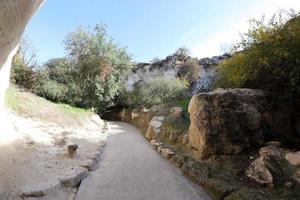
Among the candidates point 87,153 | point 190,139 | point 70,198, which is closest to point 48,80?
point 87,153

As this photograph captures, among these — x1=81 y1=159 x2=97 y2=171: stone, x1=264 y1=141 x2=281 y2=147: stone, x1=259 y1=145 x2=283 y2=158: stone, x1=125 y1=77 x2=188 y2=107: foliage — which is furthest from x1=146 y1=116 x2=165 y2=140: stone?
x1=259 y1=145 x2=283 y2=158: stone

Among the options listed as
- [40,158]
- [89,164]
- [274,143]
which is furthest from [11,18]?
[274,143]

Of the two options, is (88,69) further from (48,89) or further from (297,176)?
(297,176)

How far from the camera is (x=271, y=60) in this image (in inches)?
279

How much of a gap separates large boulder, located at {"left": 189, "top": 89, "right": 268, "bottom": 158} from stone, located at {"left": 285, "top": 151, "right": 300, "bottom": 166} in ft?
3.41

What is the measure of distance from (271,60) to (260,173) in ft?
10.4

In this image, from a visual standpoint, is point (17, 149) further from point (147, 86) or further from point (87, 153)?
point (147, 86)

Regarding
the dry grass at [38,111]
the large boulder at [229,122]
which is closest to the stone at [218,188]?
the large boulder at [229,122]

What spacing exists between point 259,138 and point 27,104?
963cm

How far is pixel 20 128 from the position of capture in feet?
29.9

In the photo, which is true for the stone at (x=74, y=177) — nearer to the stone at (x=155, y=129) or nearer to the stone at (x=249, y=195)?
the stone at (x=249, y=195)

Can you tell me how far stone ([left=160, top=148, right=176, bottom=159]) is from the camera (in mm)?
7952

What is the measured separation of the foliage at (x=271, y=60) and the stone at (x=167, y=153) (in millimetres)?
2743

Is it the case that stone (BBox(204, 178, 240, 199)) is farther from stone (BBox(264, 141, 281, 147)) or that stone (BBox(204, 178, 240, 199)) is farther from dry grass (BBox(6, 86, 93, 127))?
dry grass (BBox(6, 86, 93, 127))
